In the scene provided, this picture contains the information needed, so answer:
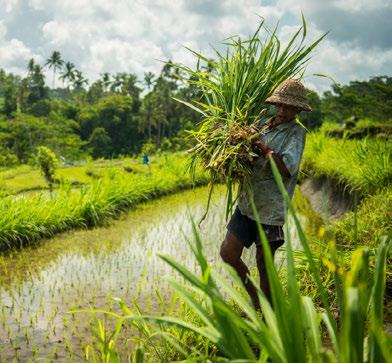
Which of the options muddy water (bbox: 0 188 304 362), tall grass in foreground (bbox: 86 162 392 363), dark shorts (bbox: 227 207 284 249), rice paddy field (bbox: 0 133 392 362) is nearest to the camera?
tall grass in foreground (bbox: 86 162 392 363)

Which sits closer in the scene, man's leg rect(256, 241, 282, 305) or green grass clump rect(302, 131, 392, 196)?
man's leg rect(256, 241, 282, 305)

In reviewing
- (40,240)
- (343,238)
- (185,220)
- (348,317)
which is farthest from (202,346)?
(185,220)

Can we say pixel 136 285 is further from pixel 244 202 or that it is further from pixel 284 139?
pixel 284 139

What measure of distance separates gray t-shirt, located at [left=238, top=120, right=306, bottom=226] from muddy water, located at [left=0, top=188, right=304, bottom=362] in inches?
17.4

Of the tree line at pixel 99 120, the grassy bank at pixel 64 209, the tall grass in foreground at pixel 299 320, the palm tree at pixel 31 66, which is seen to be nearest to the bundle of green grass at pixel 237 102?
the tall grass in foreground at pixel 299 320

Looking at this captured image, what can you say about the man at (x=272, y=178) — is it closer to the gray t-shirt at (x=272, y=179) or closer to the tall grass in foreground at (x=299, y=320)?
the gray t-shirt at (x=272, y=179)

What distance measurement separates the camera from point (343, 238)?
4832 mm

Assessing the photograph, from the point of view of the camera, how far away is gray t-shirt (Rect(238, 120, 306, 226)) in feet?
8.62

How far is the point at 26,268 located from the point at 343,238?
310cm

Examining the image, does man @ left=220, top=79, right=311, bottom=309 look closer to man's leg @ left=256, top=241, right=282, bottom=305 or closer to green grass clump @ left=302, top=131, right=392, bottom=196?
man's leg @ left=256, top=241, right=282, bottom=305

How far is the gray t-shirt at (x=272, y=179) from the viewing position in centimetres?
263

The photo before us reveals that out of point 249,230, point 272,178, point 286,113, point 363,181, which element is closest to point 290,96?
point 286,113

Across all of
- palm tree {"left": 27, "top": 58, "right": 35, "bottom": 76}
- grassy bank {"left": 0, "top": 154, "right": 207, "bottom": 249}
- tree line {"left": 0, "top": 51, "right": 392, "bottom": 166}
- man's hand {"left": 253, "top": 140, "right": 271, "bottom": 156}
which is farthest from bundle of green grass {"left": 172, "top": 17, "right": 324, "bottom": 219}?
palm tree {"left": 27, "top": 58, "right": 35, "bottom": 76}

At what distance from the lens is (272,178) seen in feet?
8.90
